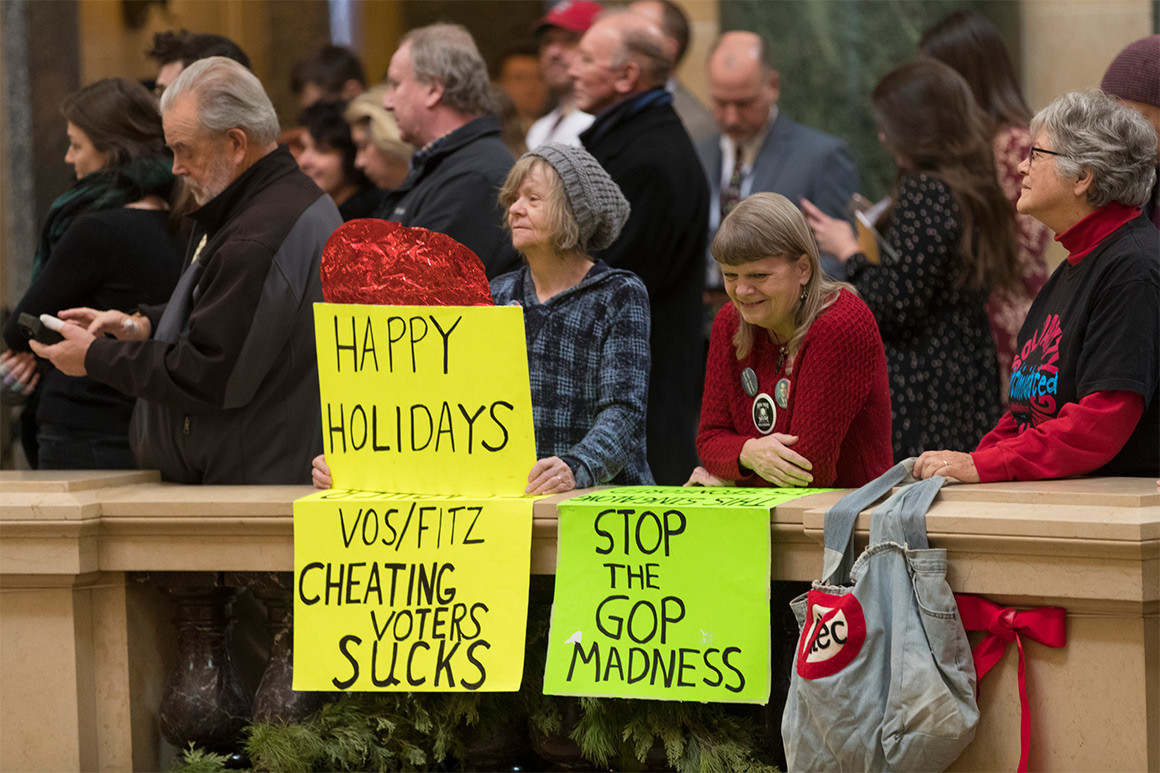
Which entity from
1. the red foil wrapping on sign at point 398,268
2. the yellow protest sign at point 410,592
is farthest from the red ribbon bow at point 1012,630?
the red foil wrapping on sign at point 398,268

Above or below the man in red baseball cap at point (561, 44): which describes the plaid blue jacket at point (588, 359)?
below

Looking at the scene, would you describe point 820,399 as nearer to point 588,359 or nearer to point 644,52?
point 588,359

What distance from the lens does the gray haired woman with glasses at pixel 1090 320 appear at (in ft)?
9.21

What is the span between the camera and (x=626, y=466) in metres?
3.52

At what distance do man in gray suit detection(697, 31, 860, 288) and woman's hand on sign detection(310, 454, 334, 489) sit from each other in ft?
8.76

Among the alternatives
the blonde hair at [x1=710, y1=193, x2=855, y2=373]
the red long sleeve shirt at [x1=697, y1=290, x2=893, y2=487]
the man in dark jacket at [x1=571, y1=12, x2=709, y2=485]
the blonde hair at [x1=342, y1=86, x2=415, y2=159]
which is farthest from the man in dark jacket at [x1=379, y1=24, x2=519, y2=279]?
the blonde hair at [x1=710, y1=193, x2=855, y2=373]

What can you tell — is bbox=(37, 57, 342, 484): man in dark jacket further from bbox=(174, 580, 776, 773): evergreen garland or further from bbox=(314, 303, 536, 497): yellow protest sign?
bbox=(174, 580, 776, 773): evergreen garland

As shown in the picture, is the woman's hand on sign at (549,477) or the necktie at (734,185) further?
the necktie at (734,185)

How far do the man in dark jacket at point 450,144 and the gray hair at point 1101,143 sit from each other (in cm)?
189

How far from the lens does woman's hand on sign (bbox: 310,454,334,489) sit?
3307mm

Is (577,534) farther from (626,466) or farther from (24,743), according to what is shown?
(24,743)

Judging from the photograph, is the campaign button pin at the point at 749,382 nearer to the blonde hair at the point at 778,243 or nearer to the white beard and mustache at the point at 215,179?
the blonde hair at the point at 778,243

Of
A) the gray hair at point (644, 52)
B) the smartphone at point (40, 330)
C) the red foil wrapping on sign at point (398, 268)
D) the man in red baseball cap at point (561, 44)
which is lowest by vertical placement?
the smartphone at point (40, 330)

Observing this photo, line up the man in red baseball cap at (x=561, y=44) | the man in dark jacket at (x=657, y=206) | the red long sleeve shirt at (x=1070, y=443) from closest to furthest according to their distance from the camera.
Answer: the red long sleeve shirt at (x=1070, y=443), the man in dark jacket at (x=657, y=206), the man in red baseball cap at (x=561, y=44)
